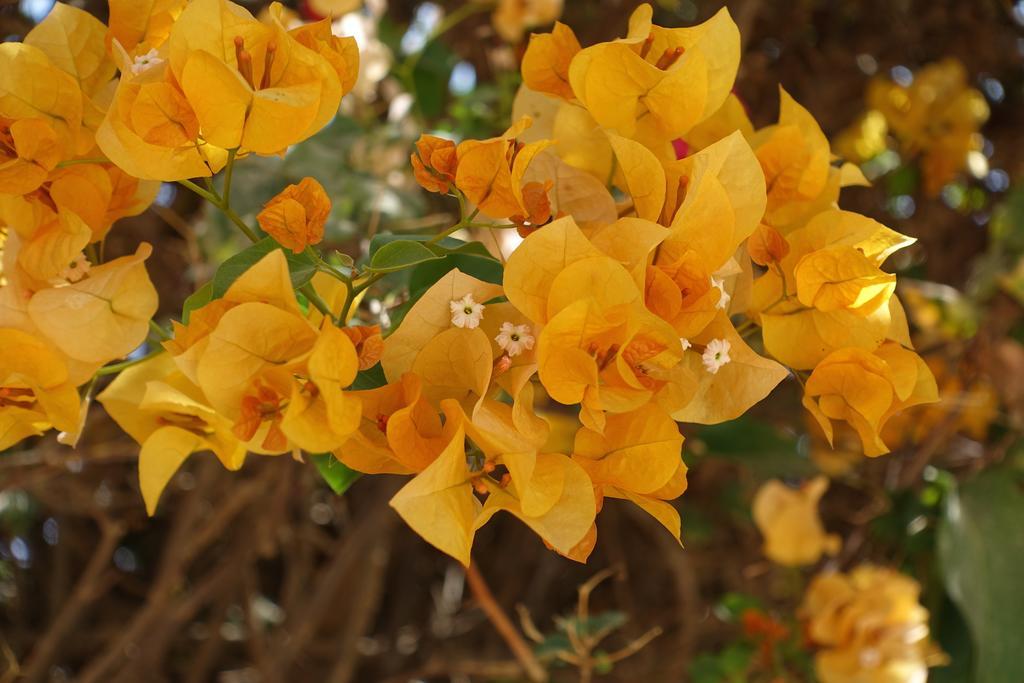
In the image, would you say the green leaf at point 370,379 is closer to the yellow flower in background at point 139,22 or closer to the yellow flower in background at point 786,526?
the yellow flower in background at point 139,22

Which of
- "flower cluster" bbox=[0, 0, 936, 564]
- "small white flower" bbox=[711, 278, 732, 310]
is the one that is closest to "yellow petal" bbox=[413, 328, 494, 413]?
"flower cluster" bbox=[0, 0, 936, 564]

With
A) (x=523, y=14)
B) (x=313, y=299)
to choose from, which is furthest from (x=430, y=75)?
(x=313, y=299)

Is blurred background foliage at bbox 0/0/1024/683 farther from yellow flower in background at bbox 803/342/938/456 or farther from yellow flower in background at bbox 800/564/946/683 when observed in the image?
yellow flower in background at bbox 803/342/938/456

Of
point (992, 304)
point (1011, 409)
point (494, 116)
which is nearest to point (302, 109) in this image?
point (494, 116)

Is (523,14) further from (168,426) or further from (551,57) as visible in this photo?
(168,426)

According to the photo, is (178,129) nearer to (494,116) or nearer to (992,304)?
(494,116)

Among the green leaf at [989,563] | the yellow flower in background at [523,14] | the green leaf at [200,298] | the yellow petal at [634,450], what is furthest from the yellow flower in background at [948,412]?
the green leaf at [200,298]
